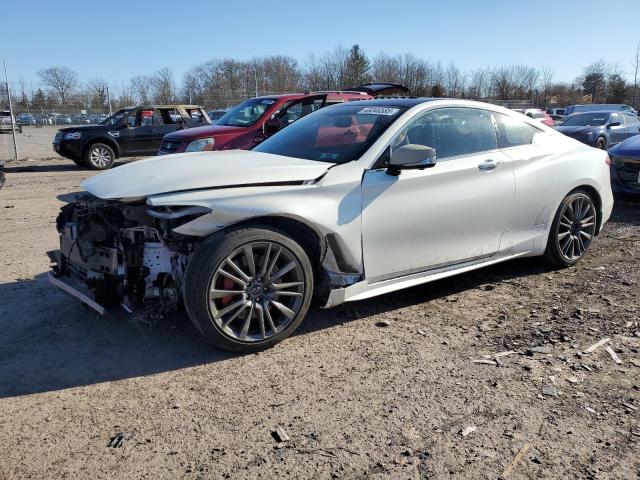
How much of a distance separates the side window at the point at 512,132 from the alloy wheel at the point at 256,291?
2.37m

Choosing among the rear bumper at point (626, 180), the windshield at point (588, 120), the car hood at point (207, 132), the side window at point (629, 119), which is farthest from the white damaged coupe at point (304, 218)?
the side window at point (629, 119)

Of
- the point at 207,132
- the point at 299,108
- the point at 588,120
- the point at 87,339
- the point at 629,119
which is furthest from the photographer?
the point at 629,119

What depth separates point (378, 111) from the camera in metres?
4.48

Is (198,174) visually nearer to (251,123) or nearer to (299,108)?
(251,123)

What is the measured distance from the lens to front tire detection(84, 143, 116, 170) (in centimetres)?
1515

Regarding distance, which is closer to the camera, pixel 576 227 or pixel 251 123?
pixel 576 227

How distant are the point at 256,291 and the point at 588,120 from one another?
16348 millimetres

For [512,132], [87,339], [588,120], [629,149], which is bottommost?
[87,339]

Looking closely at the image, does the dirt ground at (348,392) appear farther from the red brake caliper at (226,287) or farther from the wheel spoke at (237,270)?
the wheel spoke at (237,270)

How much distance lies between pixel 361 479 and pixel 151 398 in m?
1.35

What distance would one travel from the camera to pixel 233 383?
3.28 meters

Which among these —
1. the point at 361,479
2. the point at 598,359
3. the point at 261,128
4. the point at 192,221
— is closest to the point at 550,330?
the point at 598,359

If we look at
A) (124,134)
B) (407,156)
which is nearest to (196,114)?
(124,134)

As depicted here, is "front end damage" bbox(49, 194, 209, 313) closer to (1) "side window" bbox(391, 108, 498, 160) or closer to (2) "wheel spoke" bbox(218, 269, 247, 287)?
(2) "wheel spoke" bbox(218, 269, 247, 287)
